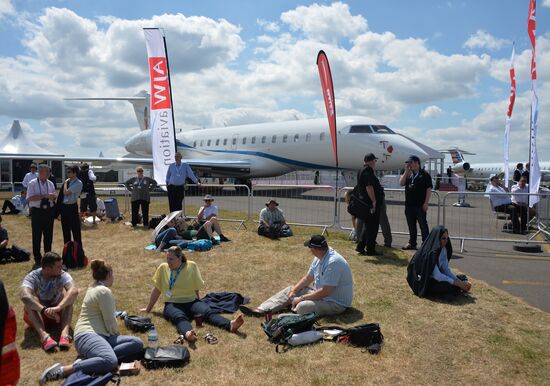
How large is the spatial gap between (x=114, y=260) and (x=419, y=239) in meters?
6.90

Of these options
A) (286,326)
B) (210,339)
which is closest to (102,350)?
(210,339)

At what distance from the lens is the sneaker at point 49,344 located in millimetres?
4797

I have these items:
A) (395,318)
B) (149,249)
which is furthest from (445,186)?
(395,318)

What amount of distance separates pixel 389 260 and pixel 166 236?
15.3ft

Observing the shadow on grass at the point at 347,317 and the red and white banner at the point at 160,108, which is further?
the red and white banner at the point at 160,108

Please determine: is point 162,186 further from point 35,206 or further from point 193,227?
point 35,206

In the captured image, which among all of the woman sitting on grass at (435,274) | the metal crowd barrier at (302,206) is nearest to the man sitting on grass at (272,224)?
the metal crowd barrier at (302,206)

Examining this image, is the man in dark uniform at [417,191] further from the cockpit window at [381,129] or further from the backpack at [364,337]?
the cockpit window at [381,129]

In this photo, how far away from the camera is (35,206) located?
8.62 meters

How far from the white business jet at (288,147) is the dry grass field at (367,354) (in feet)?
42.0

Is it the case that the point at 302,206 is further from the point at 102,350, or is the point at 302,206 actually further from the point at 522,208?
the point at 102,350

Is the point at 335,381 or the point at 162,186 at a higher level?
the point at 162,186

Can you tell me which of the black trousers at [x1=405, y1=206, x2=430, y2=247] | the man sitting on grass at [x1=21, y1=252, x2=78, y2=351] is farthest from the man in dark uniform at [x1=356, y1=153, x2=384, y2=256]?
the man sitting on grass at [x1=21, y1=252, x2=78, y2=351]

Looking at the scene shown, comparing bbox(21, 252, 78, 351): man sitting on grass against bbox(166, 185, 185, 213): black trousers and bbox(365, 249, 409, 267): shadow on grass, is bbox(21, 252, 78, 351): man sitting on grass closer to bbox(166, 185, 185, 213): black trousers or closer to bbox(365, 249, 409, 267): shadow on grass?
bbox(365, 249, 409, 267): shadow on grass
